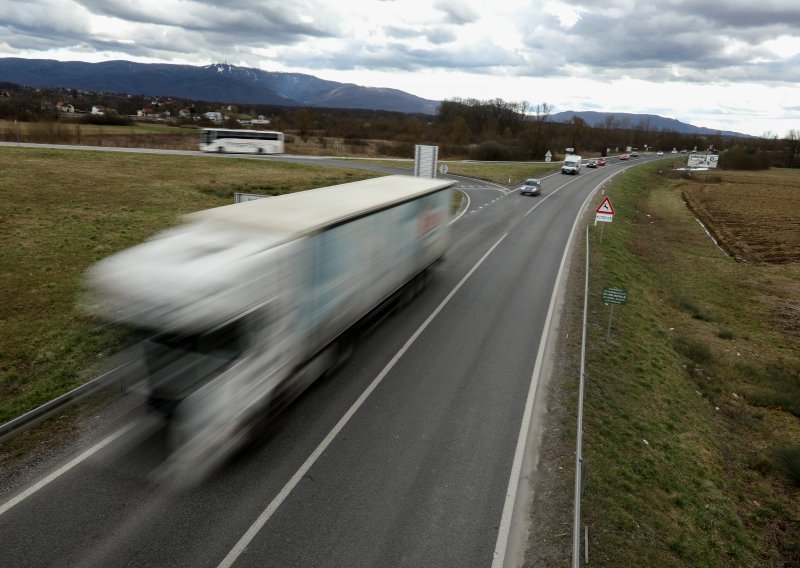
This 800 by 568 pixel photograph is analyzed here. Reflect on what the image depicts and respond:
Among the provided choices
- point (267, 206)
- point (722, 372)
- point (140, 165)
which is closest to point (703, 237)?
point (722, 372)

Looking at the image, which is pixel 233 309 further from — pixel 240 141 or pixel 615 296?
pixel 240 141

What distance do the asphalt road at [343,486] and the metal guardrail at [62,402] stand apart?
115cm

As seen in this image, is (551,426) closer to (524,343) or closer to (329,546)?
(524,343)

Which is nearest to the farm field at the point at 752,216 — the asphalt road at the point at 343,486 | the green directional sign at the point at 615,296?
the green directional sign at the point at 615,296

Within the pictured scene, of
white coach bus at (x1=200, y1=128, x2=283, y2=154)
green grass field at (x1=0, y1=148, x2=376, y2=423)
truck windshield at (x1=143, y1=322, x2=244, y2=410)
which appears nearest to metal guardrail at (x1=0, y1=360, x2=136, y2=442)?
green grass field at (x1=0, y1=148, x2=376, y2=423)

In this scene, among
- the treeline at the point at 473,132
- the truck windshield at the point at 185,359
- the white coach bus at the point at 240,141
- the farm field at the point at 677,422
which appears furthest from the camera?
the treeline at the point at 473,132

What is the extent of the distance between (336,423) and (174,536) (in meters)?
3.43

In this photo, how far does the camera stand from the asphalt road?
6766mm

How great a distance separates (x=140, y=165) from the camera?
39.5m

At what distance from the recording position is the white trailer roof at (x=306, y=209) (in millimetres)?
9016

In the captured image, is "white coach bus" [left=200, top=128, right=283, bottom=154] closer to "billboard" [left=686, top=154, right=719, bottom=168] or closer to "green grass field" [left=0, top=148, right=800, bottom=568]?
"green grass field" [left=0, top=148, right=800, bottom=568]

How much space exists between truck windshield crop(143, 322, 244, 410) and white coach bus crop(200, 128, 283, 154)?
54.2m

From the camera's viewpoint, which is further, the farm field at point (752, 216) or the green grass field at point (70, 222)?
the farm field at point (752, 216)

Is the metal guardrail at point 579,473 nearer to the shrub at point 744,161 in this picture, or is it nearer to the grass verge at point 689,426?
the grass verge at point 689,426
